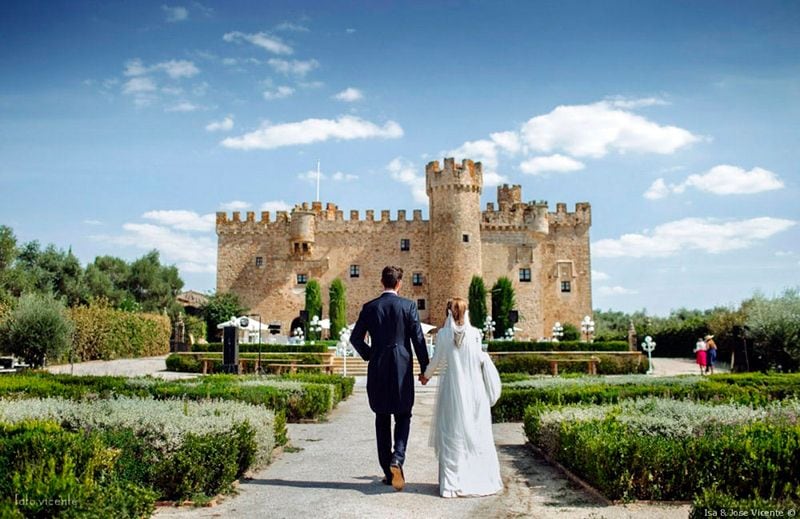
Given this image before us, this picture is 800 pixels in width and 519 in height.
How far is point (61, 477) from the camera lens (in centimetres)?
445

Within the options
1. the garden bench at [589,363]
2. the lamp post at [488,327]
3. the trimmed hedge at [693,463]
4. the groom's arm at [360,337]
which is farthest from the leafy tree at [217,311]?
the trimmed hedge at [693,463]

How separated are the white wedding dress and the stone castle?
34521mm

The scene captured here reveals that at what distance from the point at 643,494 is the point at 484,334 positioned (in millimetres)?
31553

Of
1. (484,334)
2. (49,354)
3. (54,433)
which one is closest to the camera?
(54,433)

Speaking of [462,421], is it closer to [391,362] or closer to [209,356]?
[391,362]

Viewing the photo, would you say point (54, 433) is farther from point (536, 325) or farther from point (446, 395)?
point (536, 325)

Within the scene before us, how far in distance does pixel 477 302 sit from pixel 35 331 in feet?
76.6

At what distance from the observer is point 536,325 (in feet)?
135

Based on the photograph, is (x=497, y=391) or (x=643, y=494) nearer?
(x=643, y=494)

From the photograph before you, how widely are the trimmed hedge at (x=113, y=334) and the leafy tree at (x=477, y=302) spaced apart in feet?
54.2

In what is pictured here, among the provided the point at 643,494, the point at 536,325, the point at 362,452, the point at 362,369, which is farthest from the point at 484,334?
the point at 643,494

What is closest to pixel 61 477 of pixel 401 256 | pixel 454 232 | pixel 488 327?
pixel 488 327

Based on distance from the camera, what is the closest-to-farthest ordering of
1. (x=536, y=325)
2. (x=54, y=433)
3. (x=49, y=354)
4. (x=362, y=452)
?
(x=54, y=433)
(x=362, y=452)
(x=49, y=354)
(x=536, y=325)

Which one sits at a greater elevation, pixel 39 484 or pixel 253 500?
pixel 39 484
